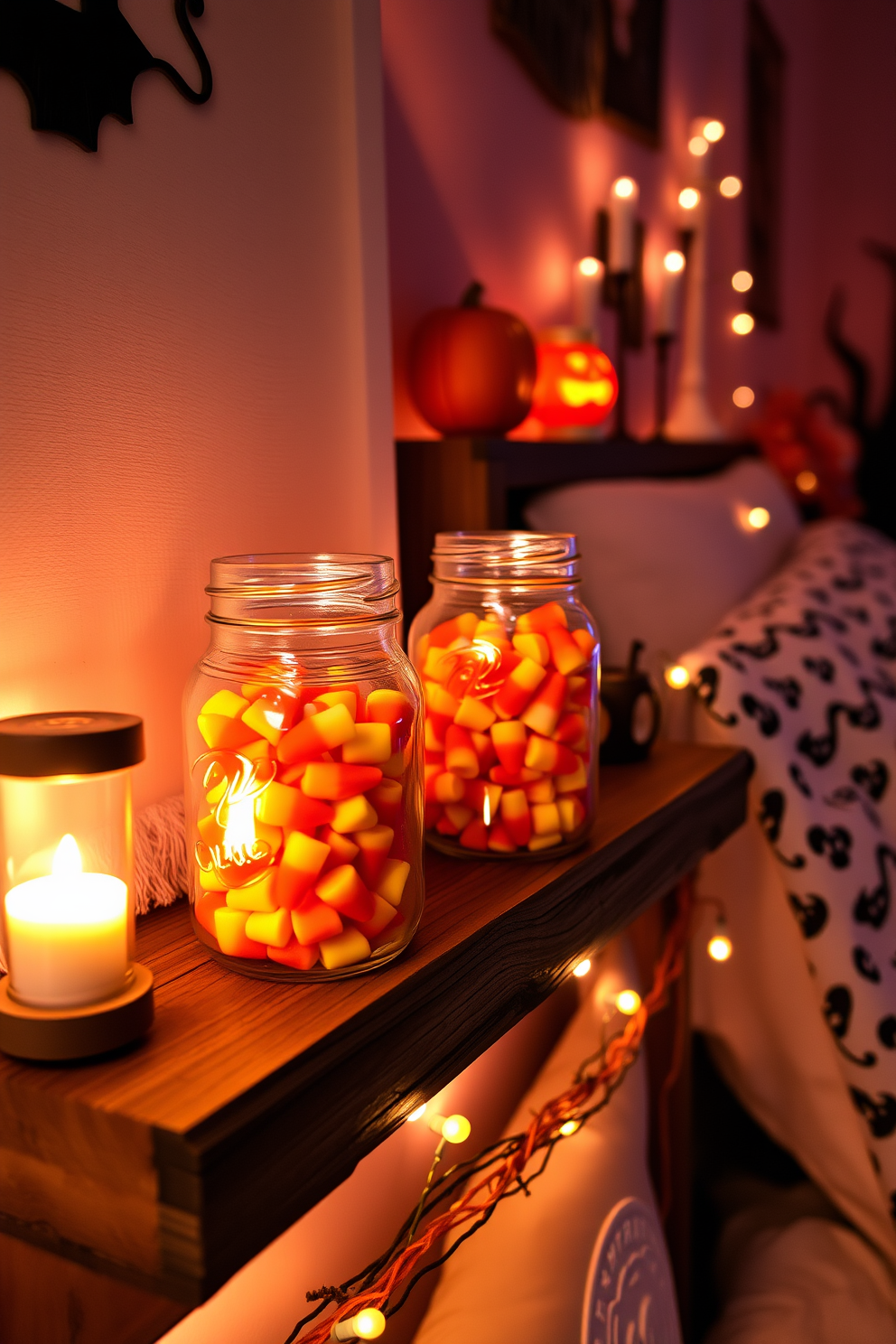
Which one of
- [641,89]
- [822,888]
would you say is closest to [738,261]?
[641,89]

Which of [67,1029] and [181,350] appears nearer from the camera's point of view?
[67,1029]

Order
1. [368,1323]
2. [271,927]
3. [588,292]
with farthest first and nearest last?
[588,292], [368,1323], [271,927]

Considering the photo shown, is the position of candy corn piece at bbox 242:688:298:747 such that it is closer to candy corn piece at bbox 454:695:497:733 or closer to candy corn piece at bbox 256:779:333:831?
candy corn piece at bbox 256:779:333:831

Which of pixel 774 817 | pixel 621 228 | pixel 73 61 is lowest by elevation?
pixel 774 817

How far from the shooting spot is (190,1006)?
0.58 metres

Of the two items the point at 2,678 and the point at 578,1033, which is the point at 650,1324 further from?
the point at 2,678

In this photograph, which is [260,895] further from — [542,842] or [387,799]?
[542,842]

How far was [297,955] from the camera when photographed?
1.95 feet

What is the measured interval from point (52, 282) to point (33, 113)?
9 centimetres

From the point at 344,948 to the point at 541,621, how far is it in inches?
12.8

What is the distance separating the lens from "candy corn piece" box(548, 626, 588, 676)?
2.61ft

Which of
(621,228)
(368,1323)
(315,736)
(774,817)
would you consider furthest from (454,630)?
(621,228)

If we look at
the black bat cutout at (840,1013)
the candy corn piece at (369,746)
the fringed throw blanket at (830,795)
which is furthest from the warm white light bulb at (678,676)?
the candy corn piece at (369,746)

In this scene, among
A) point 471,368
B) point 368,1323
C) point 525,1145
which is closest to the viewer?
point 368,1323
